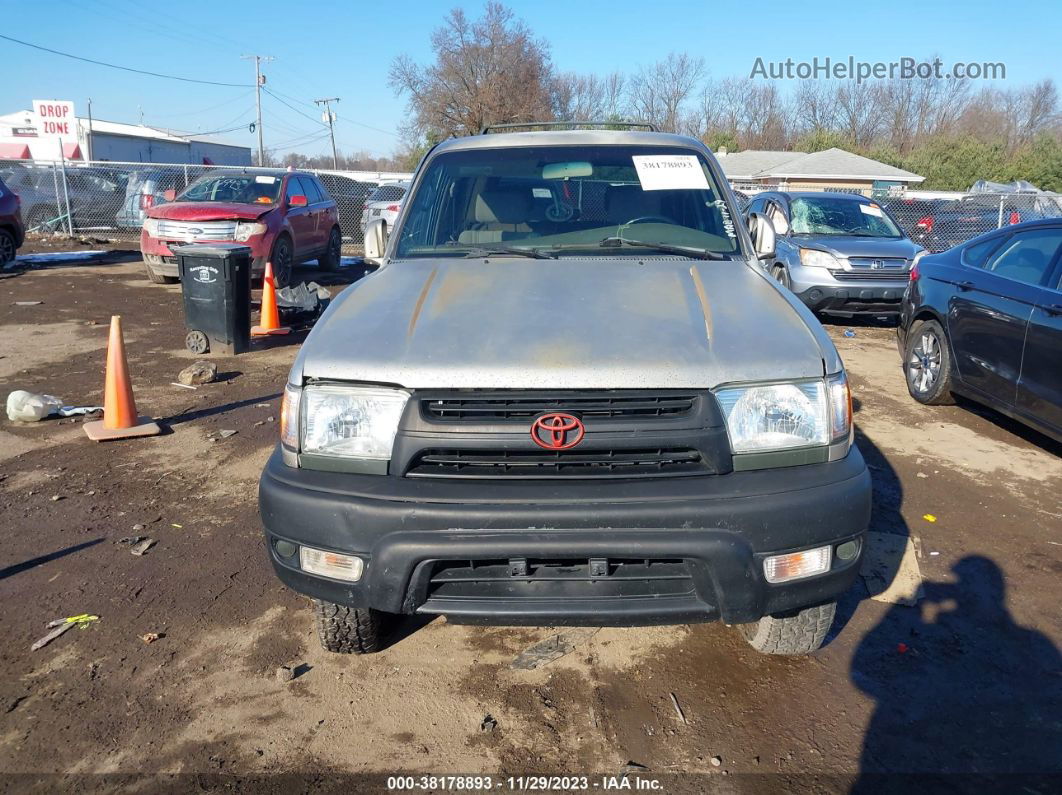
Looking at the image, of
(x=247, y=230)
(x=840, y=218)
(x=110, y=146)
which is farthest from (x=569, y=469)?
(x=110, y=146)

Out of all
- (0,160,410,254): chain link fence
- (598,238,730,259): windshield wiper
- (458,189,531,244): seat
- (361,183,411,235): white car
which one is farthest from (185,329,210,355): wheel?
(0,160,410,254): chain link fence

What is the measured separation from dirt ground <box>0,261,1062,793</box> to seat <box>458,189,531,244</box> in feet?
6.01

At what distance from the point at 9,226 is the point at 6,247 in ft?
1.21

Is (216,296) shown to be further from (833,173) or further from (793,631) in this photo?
(833,173)

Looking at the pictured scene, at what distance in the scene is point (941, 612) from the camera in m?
3.67

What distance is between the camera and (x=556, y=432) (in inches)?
102

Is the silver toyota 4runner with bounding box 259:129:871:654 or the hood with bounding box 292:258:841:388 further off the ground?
the hood with bounding box 292:258:841:388

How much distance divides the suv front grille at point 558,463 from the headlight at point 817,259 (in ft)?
28.5

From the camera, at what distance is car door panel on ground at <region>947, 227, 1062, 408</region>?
556 centimetres

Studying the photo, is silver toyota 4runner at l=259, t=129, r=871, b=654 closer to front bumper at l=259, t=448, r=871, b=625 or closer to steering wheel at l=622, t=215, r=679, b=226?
front bumper at l=259, t=448, r=871, b=625

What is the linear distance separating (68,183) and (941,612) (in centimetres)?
2125

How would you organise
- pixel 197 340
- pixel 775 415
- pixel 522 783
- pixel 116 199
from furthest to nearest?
pixel 116 199
pixel 197 340
pixel 775 415
pixel 522 783

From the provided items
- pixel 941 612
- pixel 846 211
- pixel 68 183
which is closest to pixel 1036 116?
pixel 846 211

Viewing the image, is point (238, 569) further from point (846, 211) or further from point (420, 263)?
point (846, 211)
